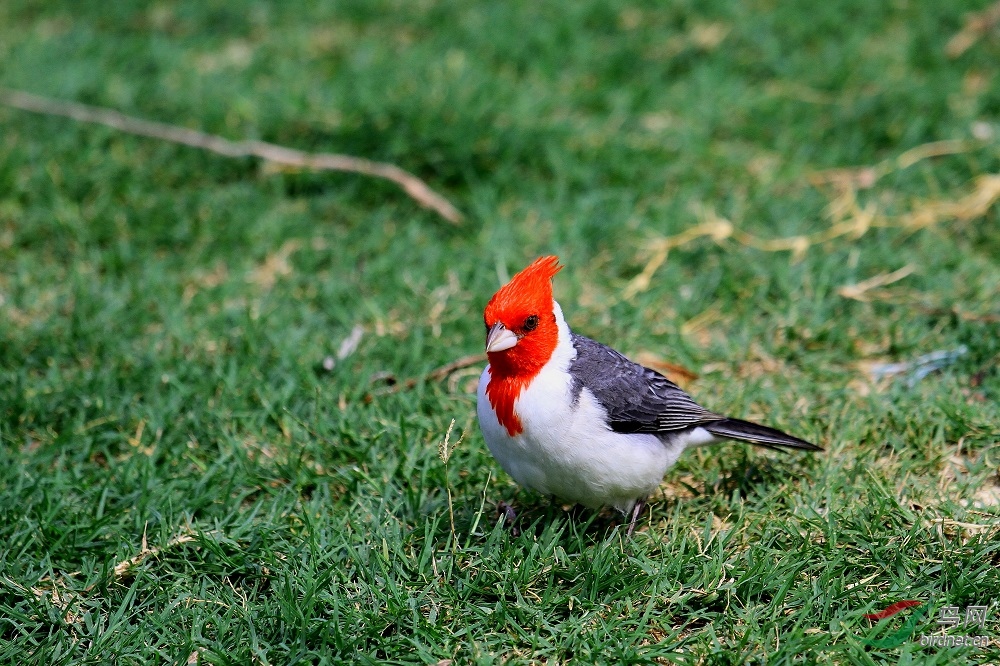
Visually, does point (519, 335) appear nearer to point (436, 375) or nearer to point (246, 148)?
point (436, 375)

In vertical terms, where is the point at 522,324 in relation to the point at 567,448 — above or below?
above

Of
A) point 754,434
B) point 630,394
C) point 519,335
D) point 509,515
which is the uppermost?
point 519,335

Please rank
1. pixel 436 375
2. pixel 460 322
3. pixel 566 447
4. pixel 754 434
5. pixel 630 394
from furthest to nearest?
pixel 460 322
pixel 436 375
pixel 754 434
pixel 630 394
pixel 566 447

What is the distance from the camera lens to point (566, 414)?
303 cm

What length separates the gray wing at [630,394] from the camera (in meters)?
3.17

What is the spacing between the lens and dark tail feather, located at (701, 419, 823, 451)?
3.32m

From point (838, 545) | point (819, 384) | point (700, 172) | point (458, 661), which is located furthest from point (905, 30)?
point (458, 661)

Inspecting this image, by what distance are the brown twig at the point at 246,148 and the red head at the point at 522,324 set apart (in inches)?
84.2

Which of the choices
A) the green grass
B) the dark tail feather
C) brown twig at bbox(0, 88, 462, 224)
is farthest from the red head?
brown twig at bbox(0, 88, 462, 224)

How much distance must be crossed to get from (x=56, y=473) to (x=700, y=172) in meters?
3.55

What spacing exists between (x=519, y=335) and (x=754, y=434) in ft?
2.93

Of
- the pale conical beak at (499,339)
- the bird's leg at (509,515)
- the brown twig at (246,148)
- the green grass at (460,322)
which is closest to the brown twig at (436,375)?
the green grass at (460,322)

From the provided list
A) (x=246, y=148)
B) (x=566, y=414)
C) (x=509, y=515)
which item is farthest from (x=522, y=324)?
(x=246, y=148)

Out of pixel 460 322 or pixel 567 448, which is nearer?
pixel 567 448
